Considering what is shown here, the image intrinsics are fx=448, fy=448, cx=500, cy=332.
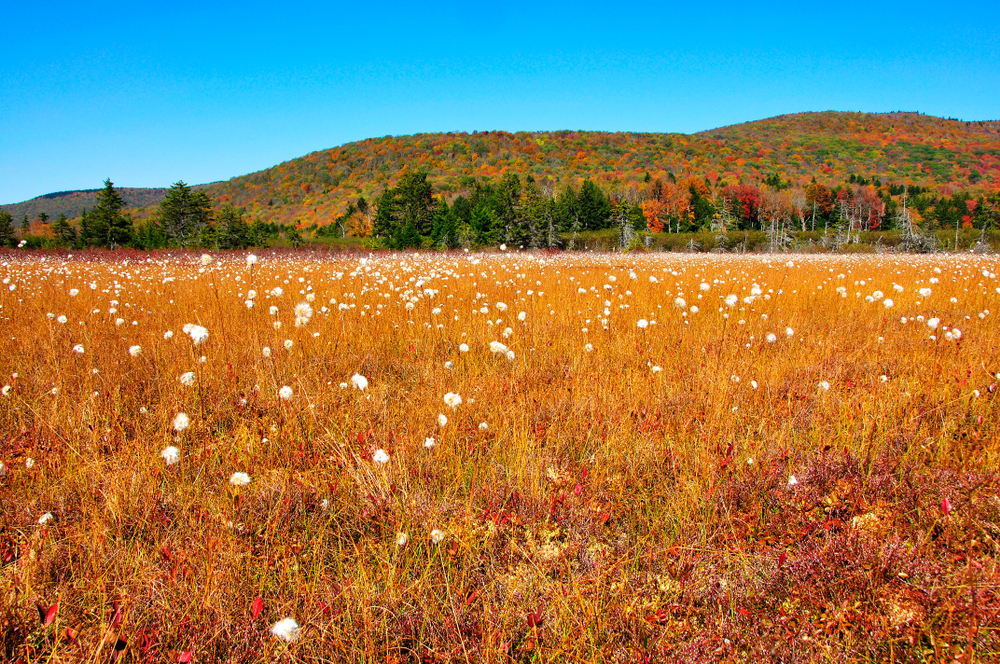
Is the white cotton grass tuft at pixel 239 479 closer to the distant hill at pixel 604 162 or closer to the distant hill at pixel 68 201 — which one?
the distant hill at pixel 604 162

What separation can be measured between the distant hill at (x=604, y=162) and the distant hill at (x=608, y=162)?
23 cm

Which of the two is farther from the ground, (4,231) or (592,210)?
(592,210)

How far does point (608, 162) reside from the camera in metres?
94.9

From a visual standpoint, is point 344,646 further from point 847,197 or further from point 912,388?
point 847,197

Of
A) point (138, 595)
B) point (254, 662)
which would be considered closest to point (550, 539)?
point (254, 662)

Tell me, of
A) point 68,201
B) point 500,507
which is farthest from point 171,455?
point 68,201

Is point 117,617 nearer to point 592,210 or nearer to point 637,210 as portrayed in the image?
point 592,210

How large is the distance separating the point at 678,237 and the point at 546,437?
45.0 m

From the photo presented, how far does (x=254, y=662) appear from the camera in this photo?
1.23 metres

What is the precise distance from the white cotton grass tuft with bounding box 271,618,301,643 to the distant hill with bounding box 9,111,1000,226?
73456 mm

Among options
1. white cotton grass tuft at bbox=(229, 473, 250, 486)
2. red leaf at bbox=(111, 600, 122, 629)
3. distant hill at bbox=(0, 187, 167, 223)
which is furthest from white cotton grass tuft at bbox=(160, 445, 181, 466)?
distant hill at bbox=(0, 187, 167, 223)

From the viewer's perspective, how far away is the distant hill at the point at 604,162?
8456 cm

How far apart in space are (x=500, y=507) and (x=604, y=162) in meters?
102

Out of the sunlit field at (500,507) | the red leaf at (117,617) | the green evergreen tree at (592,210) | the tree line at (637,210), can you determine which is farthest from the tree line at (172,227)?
the red leaf at (117,617)
